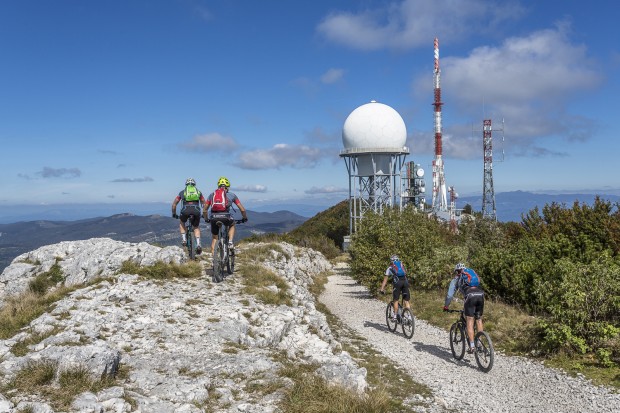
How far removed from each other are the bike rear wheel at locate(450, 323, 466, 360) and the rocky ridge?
10.8 feet

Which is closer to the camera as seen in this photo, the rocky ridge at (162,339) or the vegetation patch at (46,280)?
the rocky ridge at (162,339)

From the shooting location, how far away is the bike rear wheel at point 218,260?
536 inches

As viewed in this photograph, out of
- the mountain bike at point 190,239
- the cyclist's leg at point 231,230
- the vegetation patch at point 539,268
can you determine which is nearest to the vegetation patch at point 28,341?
the cyclist's leg at point 231,230

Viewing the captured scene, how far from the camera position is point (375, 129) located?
141 feet

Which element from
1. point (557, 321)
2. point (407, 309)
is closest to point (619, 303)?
point (557, 321)

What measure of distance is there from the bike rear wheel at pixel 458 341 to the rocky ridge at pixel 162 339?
3.29m

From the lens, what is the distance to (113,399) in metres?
5.88

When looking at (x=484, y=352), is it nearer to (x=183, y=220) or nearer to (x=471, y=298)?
(x=471, y=298)

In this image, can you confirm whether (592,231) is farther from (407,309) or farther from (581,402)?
(581,402)

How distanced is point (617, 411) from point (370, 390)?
4767mm

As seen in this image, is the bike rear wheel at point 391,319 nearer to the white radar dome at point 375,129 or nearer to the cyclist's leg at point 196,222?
the cyclist's leg at point 196,222

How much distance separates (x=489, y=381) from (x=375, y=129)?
116 feet

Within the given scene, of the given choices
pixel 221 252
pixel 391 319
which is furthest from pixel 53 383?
pixel 391 319

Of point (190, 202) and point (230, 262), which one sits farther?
point (230, 262)
